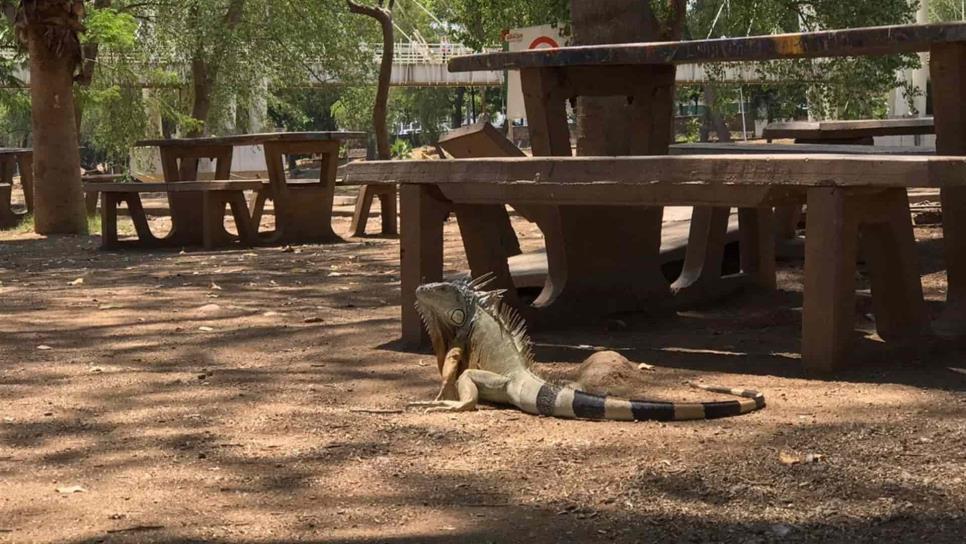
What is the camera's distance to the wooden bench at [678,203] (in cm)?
484

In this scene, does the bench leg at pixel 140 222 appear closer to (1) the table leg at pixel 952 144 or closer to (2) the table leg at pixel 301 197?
(2) the table leg at pixel 301 197

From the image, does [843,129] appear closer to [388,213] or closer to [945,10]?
[388,213]

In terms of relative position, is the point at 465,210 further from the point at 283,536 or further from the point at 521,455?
the point at 283,536

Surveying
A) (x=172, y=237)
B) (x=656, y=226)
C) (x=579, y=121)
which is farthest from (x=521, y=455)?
(x=172, y=237)

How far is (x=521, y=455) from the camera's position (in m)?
3.96

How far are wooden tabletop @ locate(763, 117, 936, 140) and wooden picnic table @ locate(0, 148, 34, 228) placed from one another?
35.4ft

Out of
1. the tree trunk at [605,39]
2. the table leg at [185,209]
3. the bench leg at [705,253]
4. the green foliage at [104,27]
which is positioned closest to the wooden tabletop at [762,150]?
the bench leg at [705,253]

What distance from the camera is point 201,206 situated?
522 inches

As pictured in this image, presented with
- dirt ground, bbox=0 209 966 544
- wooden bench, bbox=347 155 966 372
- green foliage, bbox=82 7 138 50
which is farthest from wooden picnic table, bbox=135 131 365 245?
wooden bench, bbox=347 155 966 372

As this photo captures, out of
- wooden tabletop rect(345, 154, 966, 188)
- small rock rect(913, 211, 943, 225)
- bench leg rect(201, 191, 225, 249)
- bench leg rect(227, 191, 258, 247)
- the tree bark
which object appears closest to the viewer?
wooden tabletop rect(345, 154, 966, 188)

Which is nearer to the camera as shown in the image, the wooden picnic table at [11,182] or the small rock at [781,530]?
the small rock at [781,530]

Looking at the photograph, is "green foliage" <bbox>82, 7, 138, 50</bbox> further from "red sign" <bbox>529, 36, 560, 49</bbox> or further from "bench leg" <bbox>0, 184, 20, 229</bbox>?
"red sign" <bbox>529, 36, 560, 49</bbox>

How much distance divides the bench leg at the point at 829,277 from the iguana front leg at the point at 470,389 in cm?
118

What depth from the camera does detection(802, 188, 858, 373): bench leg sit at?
4.88m
